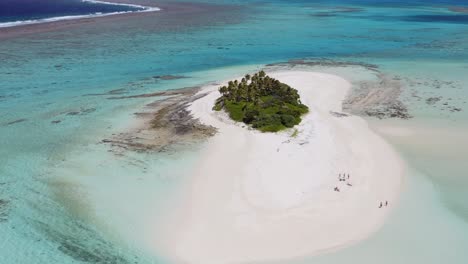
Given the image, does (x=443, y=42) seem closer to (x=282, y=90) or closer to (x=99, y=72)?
(x=282, y=90)

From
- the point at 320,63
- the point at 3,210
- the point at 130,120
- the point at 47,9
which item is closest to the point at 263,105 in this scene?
the point at 130,120

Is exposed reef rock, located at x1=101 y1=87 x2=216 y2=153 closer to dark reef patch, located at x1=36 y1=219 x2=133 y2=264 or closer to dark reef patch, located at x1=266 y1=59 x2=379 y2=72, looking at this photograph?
dark reef patch, located at x1=36 y1=219 x2=133 y2=264

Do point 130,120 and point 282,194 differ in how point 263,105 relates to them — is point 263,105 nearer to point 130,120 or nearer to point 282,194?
point 130,120

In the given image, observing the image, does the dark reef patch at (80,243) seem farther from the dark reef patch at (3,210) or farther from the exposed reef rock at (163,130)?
the exposed reef rock at (163,130)

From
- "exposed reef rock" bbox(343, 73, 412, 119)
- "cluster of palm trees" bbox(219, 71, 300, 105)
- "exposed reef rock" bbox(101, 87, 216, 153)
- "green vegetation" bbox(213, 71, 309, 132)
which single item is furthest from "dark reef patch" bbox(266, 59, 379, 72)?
"exposed reef rock" bbox(101, 87, 216, 153)

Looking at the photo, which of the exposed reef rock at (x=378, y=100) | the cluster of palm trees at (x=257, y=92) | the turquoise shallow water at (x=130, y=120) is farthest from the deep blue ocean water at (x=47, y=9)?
the exposed reef rock at (x=378, y=100)

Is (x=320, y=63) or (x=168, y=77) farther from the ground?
(x=320, y=63)

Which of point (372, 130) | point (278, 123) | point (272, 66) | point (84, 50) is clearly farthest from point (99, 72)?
point (372, 130)
